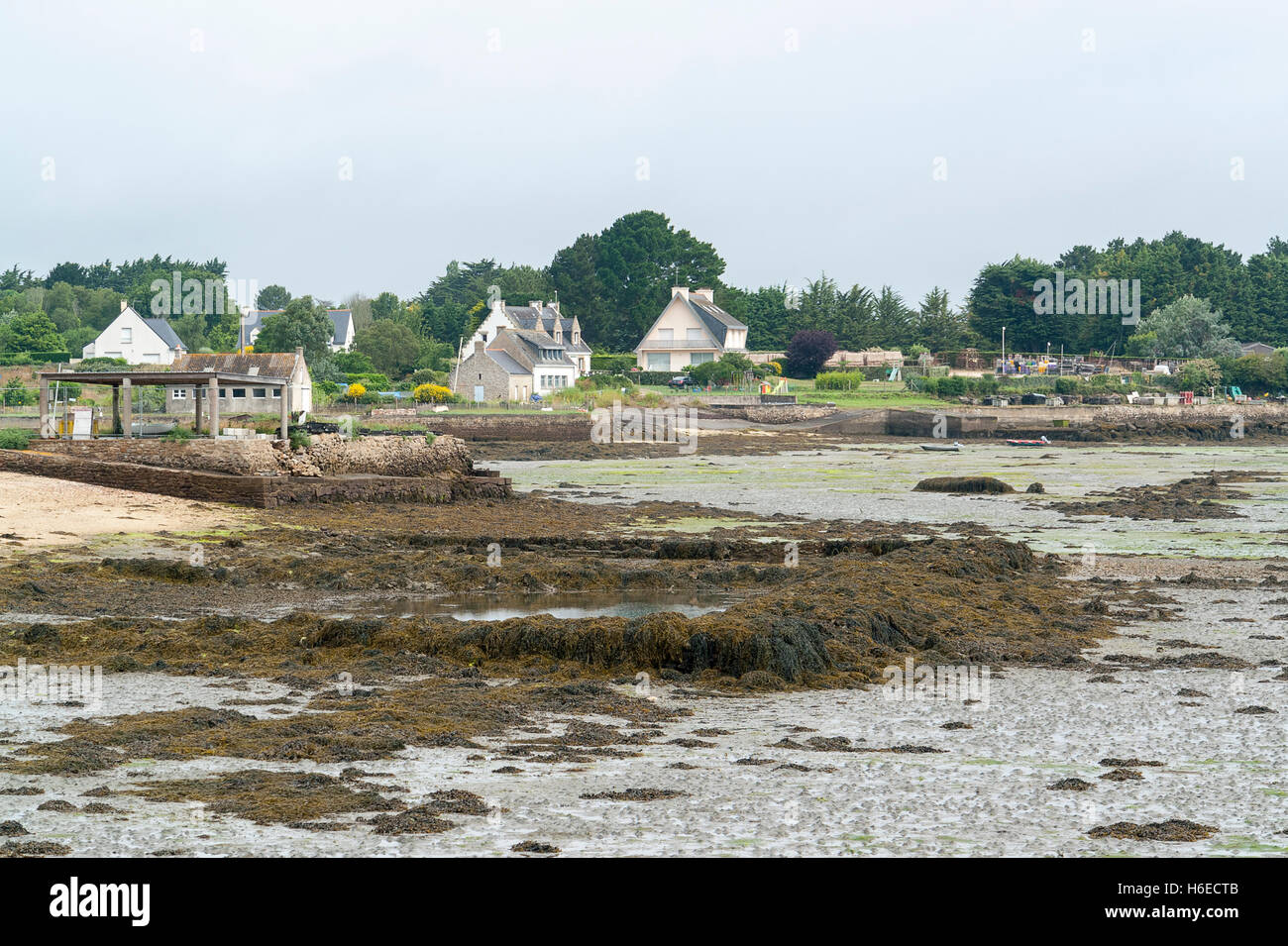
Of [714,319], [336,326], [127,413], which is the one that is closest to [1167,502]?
[127,413]

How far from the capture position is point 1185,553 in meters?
24.2

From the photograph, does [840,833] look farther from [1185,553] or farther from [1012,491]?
[1012,491]

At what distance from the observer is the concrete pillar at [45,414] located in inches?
1288

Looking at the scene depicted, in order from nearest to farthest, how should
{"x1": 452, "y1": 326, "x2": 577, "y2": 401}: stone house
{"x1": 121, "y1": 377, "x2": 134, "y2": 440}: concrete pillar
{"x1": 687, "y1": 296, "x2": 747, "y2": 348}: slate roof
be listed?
{"x1": 121, "y1": 377, "x2": 134, "y2": 440}: concrete pillar
{"x1": 452, "y1": 326, "x2": 577, "y2": 401}: stone house
{"x1": 687, "y1": 296, "x2": 747, "y2": 348}: slate roof

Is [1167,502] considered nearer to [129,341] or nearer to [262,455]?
[262,455]

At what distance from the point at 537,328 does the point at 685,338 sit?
45.3ft

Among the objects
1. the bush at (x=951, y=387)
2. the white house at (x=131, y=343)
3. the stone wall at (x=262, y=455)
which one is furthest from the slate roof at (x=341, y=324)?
the stone wall at (x=262, y=455)

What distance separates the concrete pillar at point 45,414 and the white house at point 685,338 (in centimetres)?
6897

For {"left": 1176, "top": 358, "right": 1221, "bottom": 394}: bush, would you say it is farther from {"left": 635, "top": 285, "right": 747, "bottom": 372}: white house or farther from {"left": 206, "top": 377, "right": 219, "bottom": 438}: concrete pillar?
{"left": 206, "top": 377, "right": 219, "bottom": 438}: concrete pillar

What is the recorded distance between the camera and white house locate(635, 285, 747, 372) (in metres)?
102

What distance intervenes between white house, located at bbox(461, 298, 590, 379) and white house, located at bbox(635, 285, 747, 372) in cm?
533

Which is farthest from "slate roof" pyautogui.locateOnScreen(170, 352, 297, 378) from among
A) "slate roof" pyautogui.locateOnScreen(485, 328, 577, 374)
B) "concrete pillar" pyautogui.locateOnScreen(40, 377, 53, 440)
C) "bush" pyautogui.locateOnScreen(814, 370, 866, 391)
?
"bush" pyautogui.locateOnScreen(814, 370, 866, 391)
